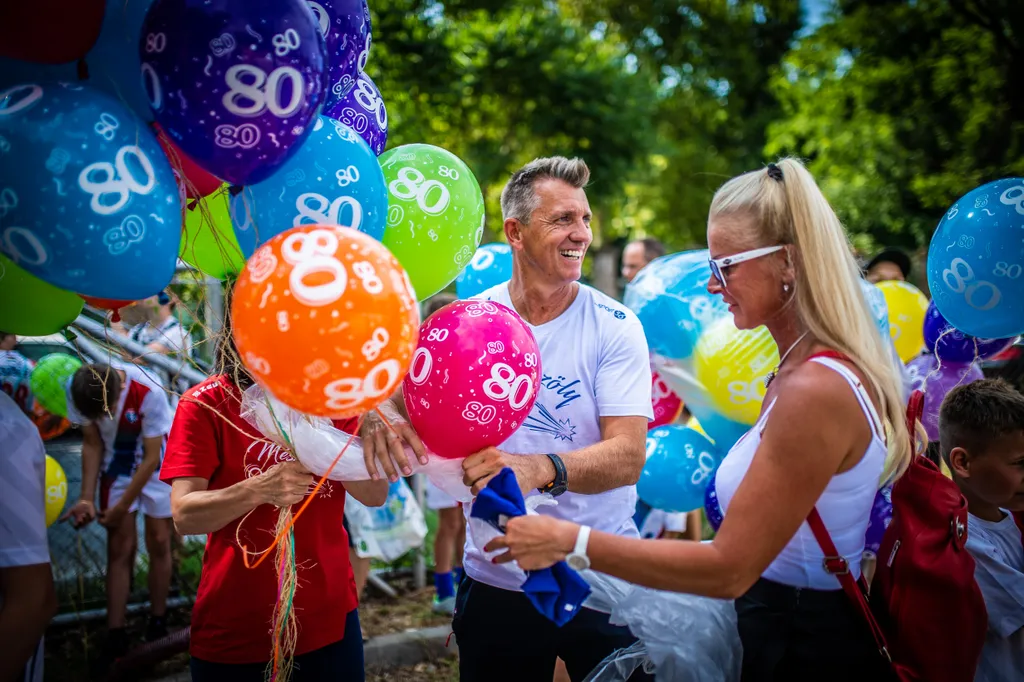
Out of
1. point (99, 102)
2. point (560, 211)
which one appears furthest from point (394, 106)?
point (99, 102)

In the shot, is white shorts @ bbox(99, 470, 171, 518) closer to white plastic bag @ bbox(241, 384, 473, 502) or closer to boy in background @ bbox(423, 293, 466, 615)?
boy in background @ bbox(423, 293, 466, 615)

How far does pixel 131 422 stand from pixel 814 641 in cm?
421

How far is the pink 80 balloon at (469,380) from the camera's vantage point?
2.11m

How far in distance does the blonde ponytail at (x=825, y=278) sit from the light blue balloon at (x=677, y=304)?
1798 mm

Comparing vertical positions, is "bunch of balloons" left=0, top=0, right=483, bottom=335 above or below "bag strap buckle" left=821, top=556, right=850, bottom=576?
above

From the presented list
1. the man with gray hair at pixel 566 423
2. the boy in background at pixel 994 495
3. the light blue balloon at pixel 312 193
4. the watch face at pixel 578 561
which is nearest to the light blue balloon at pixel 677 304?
the man with gray hair at pixel 566 423

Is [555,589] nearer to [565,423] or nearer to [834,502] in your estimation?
[834,502]

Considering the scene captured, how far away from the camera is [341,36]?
2.35 metres

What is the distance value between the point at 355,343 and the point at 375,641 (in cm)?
345

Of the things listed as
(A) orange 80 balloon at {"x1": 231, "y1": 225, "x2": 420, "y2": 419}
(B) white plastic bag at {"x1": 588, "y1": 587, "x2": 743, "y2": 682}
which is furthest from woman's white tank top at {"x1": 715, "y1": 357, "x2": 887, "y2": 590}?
(A) orange 80 balloon at {"x1": 231, "y1": 225, "x2": 420, "y2": 419}

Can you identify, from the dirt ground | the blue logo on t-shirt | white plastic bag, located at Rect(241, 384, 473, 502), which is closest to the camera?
white plastic bag, located at Rect(241, 384, 473, 502)

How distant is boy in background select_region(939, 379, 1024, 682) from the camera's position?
2512mm

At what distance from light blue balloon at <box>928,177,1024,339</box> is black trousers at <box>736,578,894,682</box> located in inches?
58.3

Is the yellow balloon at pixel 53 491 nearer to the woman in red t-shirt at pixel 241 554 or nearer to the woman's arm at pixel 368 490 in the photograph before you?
the woman in red t-shirt at pixel 241 554
